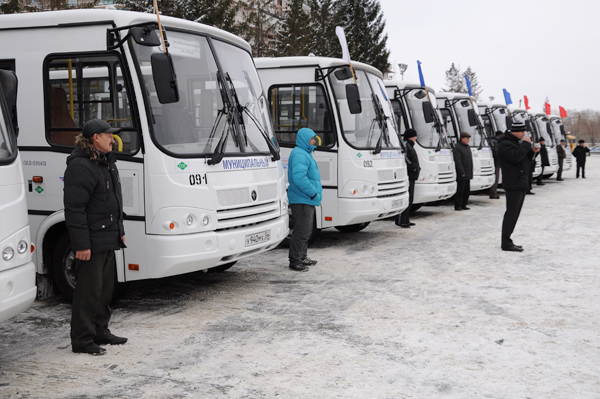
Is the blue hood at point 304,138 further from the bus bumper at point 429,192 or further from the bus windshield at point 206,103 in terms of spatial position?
the bus bumper at point 429,192

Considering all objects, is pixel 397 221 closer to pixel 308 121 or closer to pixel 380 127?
pixel 380 127

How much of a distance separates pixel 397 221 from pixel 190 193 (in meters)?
7.54

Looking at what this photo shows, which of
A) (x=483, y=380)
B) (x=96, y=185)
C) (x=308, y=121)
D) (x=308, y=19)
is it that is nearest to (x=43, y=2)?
(x=308, y=19)

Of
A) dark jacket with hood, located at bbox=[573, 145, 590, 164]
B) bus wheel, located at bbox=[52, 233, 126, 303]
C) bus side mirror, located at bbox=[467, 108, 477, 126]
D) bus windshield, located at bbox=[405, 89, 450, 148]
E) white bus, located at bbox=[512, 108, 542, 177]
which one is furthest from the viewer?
dark jacket with hood, located at bbox=[573, 145, 590, 164]

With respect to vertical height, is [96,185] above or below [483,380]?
above

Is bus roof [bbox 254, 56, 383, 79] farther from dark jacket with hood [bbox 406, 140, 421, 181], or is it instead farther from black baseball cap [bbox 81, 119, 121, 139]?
black baseball cap [bbox 81, 119, 121, 139]

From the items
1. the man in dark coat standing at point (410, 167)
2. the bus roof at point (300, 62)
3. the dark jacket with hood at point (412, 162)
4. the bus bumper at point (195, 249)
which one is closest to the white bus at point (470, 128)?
the man in dark coat standing at point (410, 167)

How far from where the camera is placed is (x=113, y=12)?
20.9ft

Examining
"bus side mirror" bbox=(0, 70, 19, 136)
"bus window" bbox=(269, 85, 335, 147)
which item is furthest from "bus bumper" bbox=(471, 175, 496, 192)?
"bus side mirror" bbox=(0, 70, 19, 136)

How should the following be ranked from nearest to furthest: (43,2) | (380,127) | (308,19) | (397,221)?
(380,127)
(397,221)
(43,2)
(308,19)

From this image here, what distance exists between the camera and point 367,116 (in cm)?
1076

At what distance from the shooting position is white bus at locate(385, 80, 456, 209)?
1416 centimetres

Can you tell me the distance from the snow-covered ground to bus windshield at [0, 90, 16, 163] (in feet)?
5.32

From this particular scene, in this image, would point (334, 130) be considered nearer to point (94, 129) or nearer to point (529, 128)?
point (94, 129)
